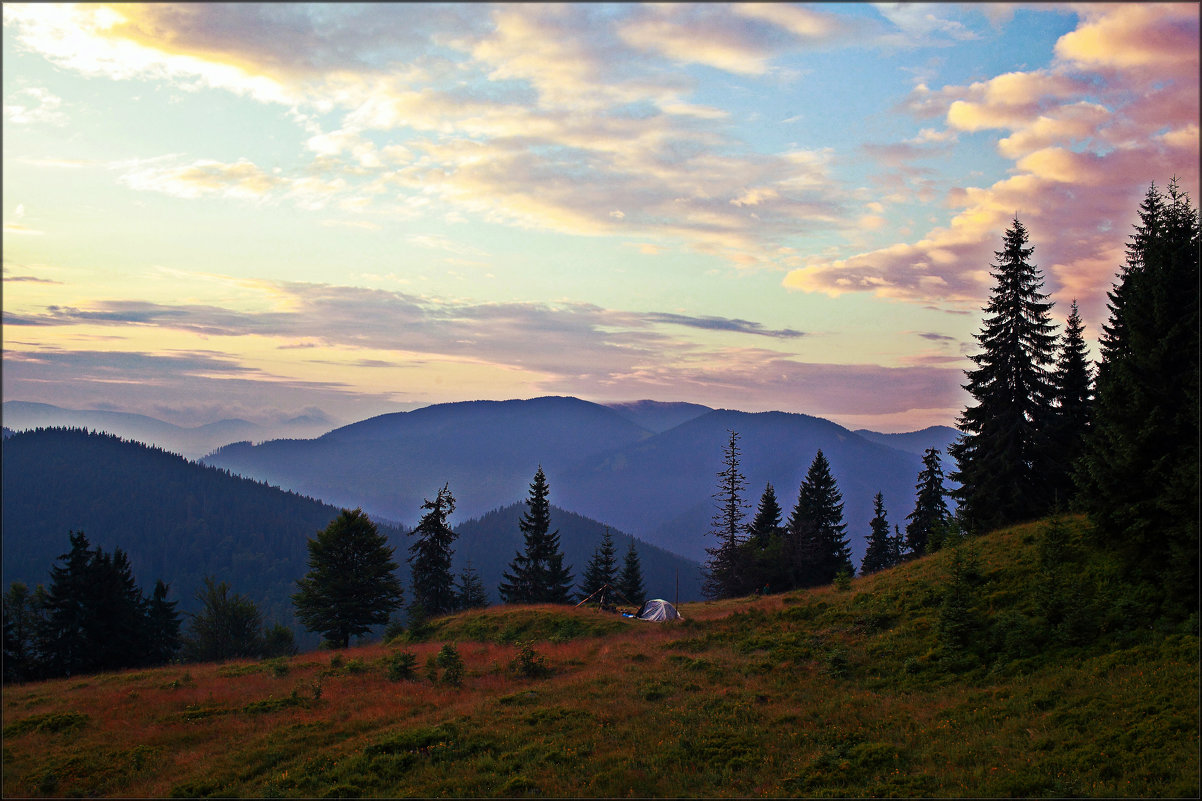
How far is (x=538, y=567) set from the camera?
5862 centimetres

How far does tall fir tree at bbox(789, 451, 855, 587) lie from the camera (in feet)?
170

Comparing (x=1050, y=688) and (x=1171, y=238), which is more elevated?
(x=1171, y=238)

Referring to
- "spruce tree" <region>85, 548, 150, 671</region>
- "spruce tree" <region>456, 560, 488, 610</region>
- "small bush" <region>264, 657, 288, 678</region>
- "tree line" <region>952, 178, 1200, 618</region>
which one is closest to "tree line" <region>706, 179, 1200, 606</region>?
"tree line" <region>952, 178, 1200, 618</region>

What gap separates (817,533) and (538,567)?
26.0 m

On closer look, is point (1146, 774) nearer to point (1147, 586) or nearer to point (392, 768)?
point (1147, 586)

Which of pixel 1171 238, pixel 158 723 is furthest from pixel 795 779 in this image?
pixel 1171 238

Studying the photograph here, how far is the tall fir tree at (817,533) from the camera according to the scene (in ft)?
170

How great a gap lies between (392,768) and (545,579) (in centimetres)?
4534

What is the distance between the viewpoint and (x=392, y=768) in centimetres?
1402

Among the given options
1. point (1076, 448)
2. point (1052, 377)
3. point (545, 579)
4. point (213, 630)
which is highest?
point (1052, 377)

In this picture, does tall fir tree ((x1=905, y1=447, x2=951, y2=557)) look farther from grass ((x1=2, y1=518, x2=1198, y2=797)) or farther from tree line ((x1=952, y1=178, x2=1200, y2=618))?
grass ((x1=2, y1=518, x2=1198, y2=797))

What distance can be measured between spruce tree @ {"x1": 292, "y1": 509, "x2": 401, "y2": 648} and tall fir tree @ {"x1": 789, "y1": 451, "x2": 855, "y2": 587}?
32.9 meters

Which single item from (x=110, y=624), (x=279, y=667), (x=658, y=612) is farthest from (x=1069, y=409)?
(x=110, y=624)

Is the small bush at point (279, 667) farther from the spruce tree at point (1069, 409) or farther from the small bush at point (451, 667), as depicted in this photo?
the spruce tree at point (1069, 409)
